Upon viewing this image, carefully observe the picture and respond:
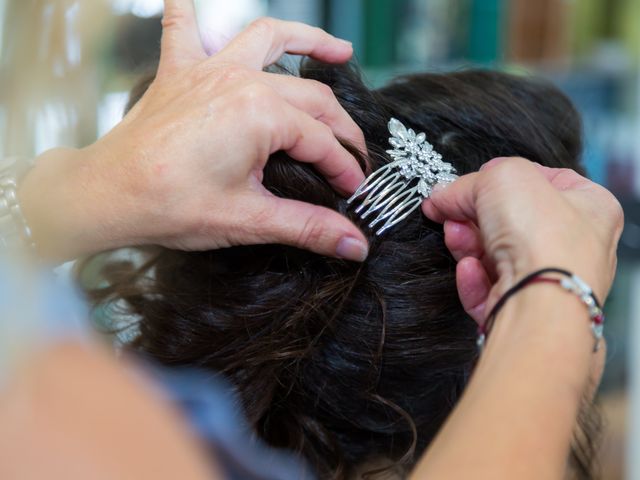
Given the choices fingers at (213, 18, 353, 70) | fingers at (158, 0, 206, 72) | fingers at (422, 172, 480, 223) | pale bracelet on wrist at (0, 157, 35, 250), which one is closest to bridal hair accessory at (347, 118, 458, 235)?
fingers at (422, 172, 480, 223)

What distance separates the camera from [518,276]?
71 centimetres

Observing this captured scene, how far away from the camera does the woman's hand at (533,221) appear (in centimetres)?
70

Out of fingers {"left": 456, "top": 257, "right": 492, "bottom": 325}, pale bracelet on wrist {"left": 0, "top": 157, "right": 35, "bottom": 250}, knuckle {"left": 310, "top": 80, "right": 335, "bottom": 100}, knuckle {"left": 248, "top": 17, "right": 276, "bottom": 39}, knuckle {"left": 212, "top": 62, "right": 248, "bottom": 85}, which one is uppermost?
knuckle {"left": 248, "top": 17, "right": 276, "bottom": 39}

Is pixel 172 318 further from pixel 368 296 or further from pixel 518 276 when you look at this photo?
pixel 518 276

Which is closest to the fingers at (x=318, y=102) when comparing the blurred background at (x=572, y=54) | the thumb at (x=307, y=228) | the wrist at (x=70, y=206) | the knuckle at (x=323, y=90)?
the knuckle at (x=323, y=90)

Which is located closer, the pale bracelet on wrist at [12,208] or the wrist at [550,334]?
the wrist at [550,334]

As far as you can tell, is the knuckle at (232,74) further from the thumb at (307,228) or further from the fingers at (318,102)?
the thumb at (307,228)

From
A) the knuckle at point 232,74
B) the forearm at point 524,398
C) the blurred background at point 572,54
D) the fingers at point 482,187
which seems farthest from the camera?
the blurred background at point 572,54

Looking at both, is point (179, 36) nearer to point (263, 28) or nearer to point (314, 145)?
point (263, 28)

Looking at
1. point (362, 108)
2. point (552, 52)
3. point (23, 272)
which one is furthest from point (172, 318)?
point (552, 52)

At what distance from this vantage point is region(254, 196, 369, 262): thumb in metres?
0.84

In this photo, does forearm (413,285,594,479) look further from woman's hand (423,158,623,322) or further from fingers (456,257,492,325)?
fingers (456,257,492,325)

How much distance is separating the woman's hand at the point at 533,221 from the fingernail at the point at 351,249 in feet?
0.33

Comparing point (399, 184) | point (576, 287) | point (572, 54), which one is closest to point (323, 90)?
point (399, 184)
